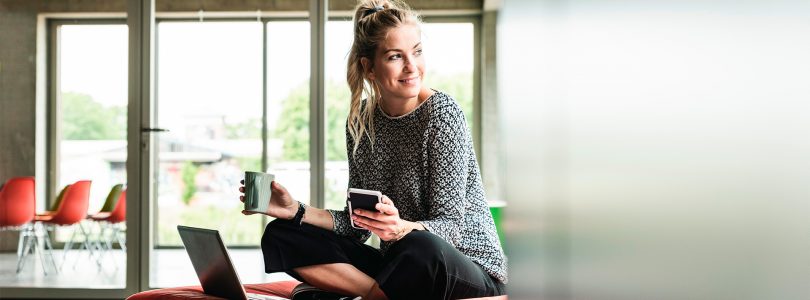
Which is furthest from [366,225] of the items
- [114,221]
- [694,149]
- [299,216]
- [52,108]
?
[52,108]

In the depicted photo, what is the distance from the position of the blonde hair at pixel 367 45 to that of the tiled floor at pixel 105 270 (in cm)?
295

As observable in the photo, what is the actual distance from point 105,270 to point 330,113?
1.70 meters

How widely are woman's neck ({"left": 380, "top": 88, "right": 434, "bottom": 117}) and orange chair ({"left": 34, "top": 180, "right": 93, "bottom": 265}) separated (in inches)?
142

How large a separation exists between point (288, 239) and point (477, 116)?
3.18m

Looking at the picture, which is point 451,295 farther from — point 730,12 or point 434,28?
point 434,28

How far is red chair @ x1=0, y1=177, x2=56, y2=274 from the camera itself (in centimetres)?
545

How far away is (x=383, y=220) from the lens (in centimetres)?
201

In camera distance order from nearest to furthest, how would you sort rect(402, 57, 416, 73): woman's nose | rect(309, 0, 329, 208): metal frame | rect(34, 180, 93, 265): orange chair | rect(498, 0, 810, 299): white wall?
rect(498, 0, 810, 299): white wall < rect(402, 57, 416, 73): woman's nose < rect(309, 0, 329, 208): metal frame < rect(34, 180, 93, 265): orange chair

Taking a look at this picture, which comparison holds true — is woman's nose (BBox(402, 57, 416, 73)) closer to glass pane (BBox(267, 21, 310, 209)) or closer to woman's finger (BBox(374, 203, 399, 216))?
woman's finger (BBox(374, 203, 399, 216))

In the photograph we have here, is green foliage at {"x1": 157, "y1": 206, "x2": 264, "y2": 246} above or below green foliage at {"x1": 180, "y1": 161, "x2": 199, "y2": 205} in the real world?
below

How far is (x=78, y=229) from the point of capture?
17.7 feet

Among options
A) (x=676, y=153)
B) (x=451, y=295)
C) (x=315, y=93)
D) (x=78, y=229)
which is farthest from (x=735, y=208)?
(x=78, y=229)

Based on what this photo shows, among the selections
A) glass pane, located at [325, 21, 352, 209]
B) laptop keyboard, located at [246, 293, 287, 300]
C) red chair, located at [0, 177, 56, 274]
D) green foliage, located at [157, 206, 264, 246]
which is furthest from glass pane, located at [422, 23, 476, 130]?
laptop keyboard, located at [246, 293, 287, 300]

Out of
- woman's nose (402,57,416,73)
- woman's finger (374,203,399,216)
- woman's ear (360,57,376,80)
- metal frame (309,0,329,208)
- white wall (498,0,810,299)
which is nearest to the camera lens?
white wall (498,0,810,299)
